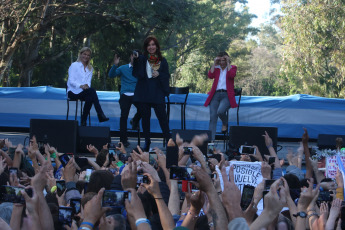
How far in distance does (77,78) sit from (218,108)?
2571 millimetres

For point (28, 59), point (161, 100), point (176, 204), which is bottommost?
point (176, 204)

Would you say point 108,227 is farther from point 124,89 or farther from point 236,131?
point 124,89

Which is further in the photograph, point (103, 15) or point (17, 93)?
point (103, 15)

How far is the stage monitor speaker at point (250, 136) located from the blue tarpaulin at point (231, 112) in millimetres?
3688

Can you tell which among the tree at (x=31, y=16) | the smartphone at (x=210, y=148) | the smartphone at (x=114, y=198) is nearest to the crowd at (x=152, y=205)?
the smartphone at (x=114, y=198)

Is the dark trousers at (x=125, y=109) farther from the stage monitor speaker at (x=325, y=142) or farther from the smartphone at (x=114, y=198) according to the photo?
the smartphone at (x=114, y=198)

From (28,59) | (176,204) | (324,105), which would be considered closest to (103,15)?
(28,59)

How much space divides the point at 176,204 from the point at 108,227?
3.87 feet

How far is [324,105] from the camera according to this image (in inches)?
525

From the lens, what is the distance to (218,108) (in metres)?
10.9

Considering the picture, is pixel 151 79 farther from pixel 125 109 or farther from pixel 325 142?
pixel 325 142

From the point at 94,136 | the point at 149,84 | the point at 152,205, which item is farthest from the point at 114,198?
the point at 149,84

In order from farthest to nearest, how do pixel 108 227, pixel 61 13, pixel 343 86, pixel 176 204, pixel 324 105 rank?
1. pixel 343 86
2. pixel 61 13
3. pixel 324 105
4. pixel 176 204
5. pixel 108 227

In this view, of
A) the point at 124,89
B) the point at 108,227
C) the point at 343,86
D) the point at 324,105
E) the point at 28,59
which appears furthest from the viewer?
the point at 343,86
